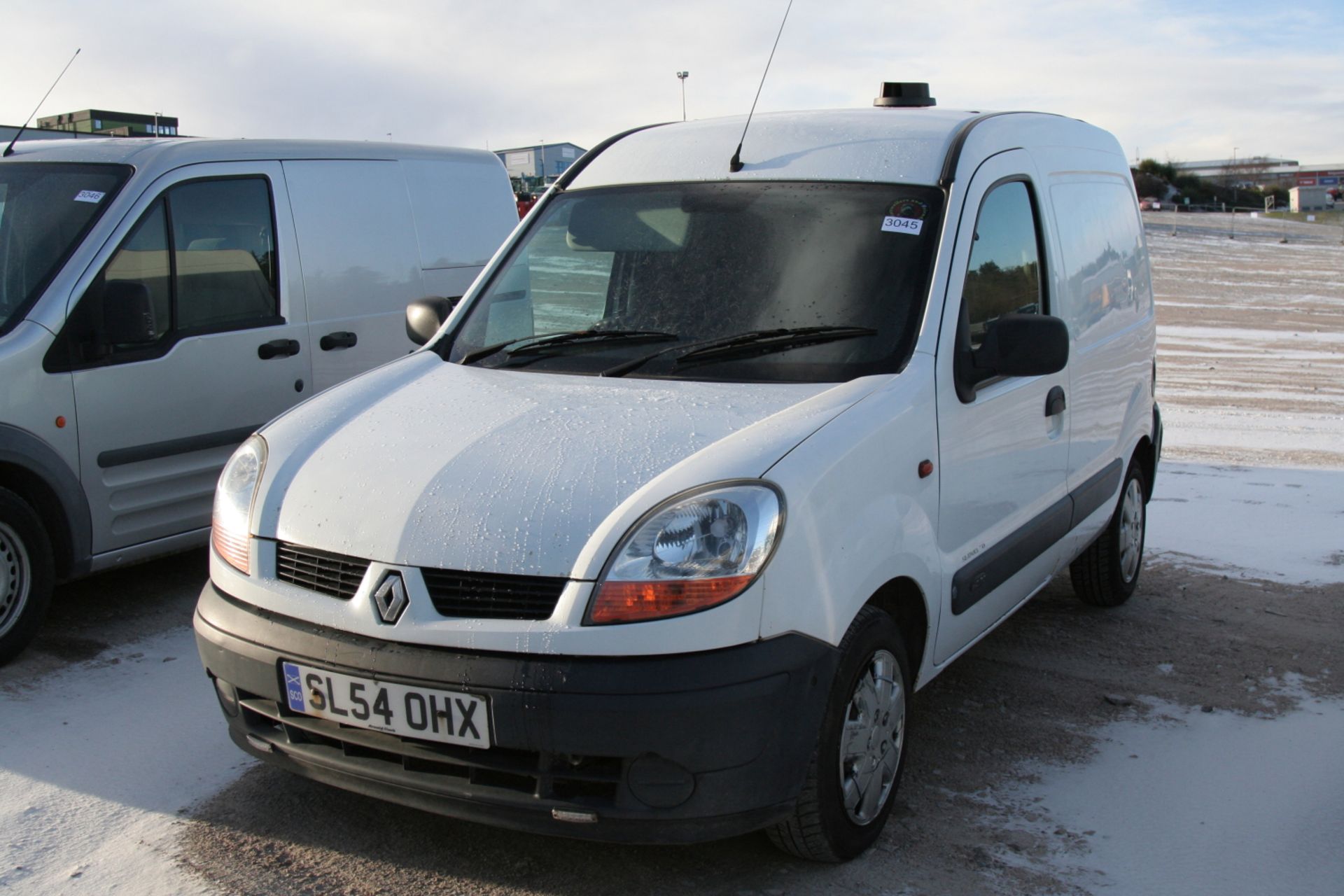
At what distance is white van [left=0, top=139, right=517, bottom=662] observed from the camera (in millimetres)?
4715

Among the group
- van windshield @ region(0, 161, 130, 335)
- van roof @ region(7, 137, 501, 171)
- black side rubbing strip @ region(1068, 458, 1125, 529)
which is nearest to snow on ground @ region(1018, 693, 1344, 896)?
black side rubbing strip @ region(1068, 458, 1125, 529)

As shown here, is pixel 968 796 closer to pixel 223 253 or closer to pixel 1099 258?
pixel 1099 258

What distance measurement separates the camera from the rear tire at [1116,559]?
5395mm

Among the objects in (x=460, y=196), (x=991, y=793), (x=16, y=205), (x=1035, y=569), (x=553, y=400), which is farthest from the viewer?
(x=460, y=196)

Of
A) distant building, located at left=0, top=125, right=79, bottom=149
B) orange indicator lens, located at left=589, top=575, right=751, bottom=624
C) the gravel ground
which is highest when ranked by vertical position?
distant building, located at left=0, top=125, right=79, bottom=149

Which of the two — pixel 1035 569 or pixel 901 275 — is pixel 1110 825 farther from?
pixel 901 275

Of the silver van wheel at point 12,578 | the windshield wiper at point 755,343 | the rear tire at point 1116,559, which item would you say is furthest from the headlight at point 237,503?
the rear tire at point 1116,559

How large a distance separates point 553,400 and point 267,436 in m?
0.80

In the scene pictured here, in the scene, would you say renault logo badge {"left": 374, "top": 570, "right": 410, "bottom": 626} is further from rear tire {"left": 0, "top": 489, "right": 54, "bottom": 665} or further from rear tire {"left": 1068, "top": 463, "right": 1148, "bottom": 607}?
rear tire {"left": 1068, "top": 463, "right": 1148, "bottom": 607}

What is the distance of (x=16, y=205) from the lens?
517 cm

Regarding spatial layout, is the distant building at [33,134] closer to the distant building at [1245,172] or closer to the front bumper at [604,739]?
the front bumper at [604,739]

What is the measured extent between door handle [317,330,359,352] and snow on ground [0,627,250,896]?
160cm

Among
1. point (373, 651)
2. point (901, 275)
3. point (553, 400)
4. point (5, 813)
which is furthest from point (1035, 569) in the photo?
point (5, 813)

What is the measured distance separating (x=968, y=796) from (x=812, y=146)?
6.82 ft
